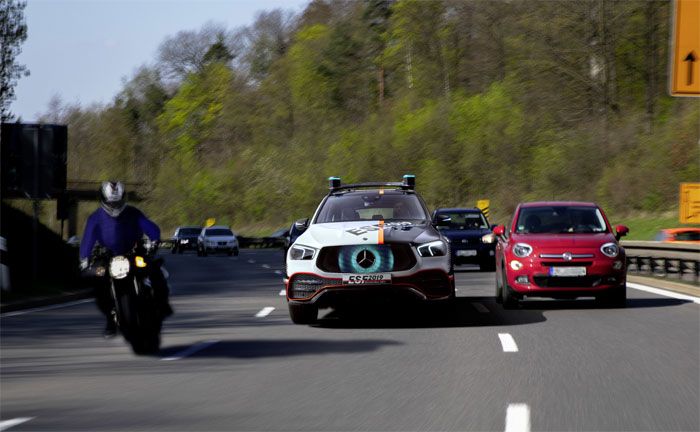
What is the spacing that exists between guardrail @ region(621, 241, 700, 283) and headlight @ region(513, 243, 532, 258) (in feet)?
18.8

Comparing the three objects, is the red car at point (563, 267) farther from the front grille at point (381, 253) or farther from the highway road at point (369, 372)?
the front grille at point (381, 253)

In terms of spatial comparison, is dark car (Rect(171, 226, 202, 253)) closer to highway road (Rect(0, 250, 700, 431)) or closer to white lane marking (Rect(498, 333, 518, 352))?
highway road (Rect(0, 250, 700, 431))

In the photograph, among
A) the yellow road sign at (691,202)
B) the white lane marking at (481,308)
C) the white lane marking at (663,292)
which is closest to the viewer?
the white lane marking at (481,308)

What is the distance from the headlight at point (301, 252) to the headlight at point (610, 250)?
15.4 ft

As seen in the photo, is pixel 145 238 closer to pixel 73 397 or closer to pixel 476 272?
pixel 73 397

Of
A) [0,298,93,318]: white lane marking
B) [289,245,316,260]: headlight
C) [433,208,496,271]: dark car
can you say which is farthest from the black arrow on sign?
[433,208,496,271]: dark car

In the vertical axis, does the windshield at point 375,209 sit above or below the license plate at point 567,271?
above

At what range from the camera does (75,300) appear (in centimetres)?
2194

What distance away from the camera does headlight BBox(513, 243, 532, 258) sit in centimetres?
1712

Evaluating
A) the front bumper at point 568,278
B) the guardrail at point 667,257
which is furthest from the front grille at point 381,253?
the guardrail at point 667,257

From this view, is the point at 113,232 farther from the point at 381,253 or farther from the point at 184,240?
the point at 184,240

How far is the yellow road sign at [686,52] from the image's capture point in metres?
17.9

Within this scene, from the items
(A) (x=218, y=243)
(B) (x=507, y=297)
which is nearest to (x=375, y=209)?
(B) (x=507, y=297)

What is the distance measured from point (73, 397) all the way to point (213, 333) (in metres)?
5.46
